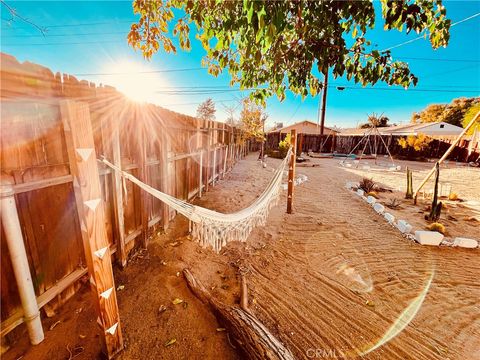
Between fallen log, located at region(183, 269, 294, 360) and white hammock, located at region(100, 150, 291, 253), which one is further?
white hammock, located at region(100, 150, 291, 253)

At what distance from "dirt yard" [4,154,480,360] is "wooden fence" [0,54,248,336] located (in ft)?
1.06

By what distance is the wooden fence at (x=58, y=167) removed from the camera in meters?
1.00

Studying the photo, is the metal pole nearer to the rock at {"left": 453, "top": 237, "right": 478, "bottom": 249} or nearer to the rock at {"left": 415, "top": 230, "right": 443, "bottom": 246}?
the rock at {"left": 415, "top": 230, "right": 443, "bottom": 246}

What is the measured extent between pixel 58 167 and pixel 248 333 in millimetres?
1643

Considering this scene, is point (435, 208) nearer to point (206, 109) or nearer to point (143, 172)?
point (143, 172)

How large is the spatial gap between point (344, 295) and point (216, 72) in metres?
2.37

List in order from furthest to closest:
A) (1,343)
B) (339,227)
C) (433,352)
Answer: (339,227) → (433,352) → (1,343)

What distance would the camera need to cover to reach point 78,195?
1.03m

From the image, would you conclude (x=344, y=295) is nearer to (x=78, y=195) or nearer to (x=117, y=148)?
(x=78, y=195)

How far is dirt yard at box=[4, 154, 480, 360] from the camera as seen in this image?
143 centimetres

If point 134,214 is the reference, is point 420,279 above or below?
below

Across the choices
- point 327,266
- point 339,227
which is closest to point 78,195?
point 327,266

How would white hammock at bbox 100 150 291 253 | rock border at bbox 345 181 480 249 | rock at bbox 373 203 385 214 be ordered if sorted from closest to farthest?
white hammock at bbox 100 150 291 253 → rock border at bbox 345 181 480 249 → rock at bbox 373 203 385 214

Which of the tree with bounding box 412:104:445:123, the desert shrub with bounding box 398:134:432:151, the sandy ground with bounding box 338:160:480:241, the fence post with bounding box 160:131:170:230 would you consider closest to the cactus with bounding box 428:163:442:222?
the sandy ground with bounding box 338:160:480:241
